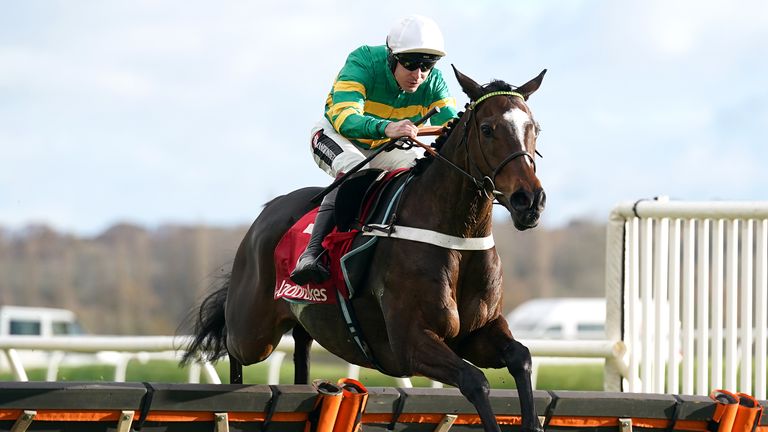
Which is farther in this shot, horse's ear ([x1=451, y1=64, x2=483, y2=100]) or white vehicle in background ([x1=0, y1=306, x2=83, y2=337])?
white vehicle in background ([x1=0, y1=306, x2=83, y2=337])

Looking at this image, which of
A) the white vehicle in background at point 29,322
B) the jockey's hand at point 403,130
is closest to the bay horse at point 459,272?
the jockey's hand at point 403,130

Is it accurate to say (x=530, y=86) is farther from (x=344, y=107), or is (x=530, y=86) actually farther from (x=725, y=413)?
(x=725, y=413)

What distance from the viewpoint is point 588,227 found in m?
56.1

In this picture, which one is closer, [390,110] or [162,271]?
[390,110]

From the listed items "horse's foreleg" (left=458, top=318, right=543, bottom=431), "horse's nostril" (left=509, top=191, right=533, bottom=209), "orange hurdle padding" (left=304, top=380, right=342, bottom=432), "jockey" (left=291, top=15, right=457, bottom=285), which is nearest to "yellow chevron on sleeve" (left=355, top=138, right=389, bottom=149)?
"jockey" (left=291, top=15, right=457, bottom=285)

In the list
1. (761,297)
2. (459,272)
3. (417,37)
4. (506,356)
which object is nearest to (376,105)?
(417,37)

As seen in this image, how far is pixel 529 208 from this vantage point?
15.6 ft

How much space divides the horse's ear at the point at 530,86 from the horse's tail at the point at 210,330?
2.48m

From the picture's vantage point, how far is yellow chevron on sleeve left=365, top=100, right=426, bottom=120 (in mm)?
6078

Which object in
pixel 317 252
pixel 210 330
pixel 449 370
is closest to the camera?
pixel 449 370

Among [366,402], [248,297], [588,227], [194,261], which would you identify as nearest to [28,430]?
[366,402]

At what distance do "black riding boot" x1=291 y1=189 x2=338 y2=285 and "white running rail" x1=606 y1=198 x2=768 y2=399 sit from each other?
2.34m

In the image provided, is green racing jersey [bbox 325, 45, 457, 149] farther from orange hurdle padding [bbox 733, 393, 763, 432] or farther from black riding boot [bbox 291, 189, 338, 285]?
orange hurdle padding [bbox 733, 393, 763, 432]

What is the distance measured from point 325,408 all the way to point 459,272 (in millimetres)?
783
